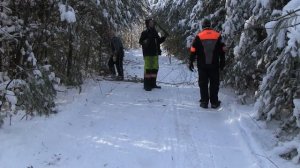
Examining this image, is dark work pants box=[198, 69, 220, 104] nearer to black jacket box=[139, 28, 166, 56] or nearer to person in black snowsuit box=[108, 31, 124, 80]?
black jacket box=[139, 28, 166, 56]

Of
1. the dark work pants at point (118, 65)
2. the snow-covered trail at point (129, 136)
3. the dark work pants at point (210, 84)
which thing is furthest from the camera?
the dark work pants at point (118, 65)

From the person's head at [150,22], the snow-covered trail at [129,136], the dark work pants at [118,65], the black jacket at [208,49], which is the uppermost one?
the person's head at [150,22]

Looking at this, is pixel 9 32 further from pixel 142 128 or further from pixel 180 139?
pixel 180 139

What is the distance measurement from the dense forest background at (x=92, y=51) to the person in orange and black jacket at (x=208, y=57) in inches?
17.9

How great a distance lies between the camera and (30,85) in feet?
26.1

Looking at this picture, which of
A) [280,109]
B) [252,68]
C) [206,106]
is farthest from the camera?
[206,106]

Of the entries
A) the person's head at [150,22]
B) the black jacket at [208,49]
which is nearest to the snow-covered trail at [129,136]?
the black jacket at [208,49]

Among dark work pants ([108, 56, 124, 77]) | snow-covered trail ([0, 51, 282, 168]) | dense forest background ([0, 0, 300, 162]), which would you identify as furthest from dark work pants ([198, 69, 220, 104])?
dark work pants ([108, 56, 124, 77])

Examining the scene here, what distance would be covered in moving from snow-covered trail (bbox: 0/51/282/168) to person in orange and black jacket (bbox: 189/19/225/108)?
14.8 inches

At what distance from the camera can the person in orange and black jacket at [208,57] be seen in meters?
10.2

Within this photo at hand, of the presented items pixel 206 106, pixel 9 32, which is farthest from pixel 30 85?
pixel 206 106

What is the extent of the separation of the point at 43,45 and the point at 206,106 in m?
3.88

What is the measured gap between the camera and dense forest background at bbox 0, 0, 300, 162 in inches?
279

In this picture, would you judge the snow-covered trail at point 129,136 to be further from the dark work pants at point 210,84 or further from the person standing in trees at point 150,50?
the person standing in trees at point 150,50
